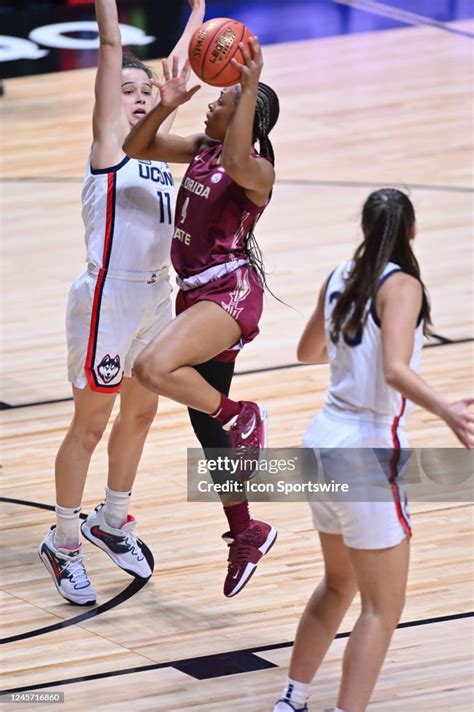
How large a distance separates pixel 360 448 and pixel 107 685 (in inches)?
52.1

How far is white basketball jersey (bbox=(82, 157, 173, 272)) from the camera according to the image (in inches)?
202

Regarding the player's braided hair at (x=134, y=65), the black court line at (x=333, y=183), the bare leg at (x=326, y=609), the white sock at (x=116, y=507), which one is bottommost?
the white sock at (x=116, y=507)

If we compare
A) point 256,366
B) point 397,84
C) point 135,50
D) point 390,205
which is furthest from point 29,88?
point 390,205

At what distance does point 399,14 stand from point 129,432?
35.5ft

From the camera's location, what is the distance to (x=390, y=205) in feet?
12.6

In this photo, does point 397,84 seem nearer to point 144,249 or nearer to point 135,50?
point 135,50

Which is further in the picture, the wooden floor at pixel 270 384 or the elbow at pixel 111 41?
the elbow at pixel 111 41

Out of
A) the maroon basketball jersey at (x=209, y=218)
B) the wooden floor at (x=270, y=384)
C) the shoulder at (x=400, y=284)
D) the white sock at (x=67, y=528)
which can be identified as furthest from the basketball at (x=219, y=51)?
the wooden floor at (x=270, y=384)

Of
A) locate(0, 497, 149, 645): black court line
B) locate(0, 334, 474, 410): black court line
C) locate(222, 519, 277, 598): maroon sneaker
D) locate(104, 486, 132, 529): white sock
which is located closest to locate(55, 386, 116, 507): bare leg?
locate(104, 486, 132, 529): white sock

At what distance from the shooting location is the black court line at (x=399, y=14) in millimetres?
14672

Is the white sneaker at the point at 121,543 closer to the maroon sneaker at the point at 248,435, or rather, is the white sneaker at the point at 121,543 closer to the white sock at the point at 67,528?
the white sock at the point at 67,528

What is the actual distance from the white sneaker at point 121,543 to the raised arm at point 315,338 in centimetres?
161

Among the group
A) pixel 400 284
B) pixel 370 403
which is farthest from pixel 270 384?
pixel 400 284

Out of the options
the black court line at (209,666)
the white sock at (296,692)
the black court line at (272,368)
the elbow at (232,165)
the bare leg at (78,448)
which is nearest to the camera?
the white sock at (296,692)
